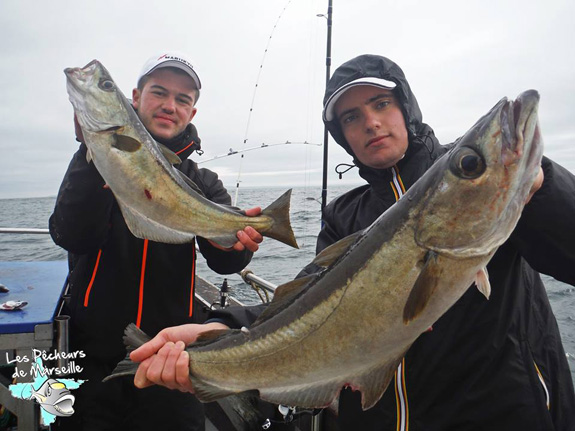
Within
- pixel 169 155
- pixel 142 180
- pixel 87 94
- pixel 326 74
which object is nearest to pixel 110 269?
pixel 142 180

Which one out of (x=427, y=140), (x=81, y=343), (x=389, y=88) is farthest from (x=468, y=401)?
(x=81, y=343)

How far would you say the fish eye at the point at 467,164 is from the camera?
146 centimetres

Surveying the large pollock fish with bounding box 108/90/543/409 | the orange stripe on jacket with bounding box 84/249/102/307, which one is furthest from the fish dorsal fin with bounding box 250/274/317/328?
the orange stripe on jacket with bounding box 84/249/102/307

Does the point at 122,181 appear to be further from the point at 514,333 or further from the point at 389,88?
the point at 514,333

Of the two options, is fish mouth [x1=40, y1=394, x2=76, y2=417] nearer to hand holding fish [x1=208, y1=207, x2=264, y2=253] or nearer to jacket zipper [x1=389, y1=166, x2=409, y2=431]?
hand holding fish [x1=208, y1=207, x2=264, y2=253]

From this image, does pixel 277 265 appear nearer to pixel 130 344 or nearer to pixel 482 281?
pixel 130 344

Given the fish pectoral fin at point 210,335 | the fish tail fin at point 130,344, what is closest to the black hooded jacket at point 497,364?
the fish pectoral fin at point 210,335

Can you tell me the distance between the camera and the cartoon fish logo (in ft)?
10.8

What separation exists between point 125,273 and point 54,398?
52.4 inches

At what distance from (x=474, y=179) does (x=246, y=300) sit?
813 cm

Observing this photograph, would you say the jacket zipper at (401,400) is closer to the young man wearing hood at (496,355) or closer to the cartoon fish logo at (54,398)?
the young man wearing hood at (496,355)

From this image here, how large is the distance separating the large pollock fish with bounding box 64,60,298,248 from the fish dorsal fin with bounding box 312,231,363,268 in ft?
3.65

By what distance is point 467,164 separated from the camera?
57.8 inches

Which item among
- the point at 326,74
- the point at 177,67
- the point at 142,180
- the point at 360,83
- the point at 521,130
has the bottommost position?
the point at 142,180
